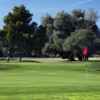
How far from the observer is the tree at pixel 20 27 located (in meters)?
49.5

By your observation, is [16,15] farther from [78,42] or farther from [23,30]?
[78,42]

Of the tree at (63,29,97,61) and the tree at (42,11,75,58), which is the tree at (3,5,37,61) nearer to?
the tree at (42,11,75,58)

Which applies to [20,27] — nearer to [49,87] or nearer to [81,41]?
[81,41]

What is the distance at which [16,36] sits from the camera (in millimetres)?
49781

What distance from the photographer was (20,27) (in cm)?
5212

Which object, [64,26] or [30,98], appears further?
[64,26]

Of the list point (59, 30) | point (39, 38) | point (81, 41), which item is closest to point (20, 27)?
point (39, 38)

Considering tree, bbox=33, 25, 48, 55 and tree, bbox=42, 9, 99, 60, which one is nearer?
tree, bbox=33, 25, 48, 55

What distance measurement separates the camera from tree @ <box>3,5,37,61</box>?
49500 millimetres

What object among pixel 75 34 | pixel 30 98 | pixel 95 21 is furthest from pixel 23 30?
pixel 30 98

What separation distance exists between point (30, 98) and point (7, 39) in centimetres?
4308

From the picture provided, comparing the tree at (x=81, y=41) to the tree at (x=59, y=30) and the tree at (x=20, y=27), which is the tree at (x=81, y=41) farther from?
the tree at (x=20, y=27)

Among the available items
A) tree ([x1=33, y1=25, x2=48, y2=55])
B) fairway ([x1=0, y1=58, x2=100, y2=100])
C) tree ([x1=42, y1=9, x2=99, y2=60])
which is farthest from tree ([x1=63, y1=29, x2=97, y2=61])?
fairway ([x1=0, y1=58, x2=100, y2=100])

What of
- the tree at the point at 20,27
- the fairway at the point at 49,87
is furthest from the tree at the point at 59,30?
the fairway at the point at 49,87
